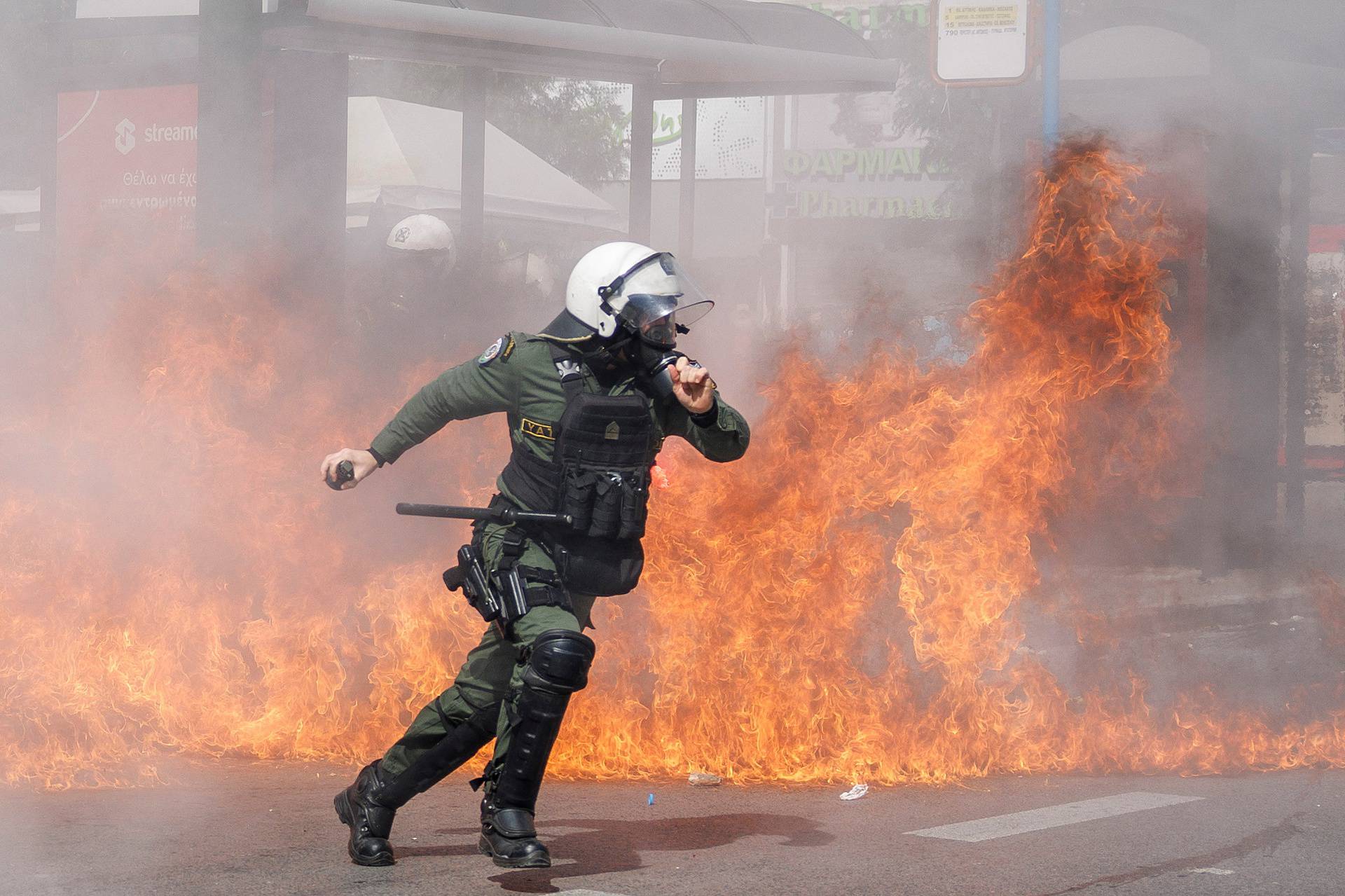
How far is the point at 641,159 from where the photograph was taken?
11.3 metres

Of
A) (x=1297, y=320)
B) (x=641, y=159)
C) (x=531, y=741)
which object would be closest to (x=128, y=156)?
(x=641, y=159)

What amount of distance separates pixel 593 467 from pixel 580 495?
0.28ft

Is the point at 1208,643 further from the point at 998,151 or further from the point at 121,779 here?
the point at 121,779

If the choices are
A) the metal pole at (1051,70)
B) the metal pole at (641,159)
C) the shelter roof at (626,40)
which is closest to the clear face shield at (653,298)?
the shelter roof at (626,40)

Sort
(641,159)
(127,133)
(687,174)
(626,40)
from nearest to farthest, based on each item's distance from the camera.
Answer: (127,133) → (626,40) → (641,159) → (687,174)

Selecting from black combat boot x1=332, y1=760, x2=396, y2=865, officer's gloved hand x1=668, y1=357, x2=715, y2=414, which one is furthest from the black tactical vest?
black combat boot x1=332, y1=760, x2=396, y2=865

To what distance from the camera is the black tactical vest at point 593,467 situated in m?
4.20

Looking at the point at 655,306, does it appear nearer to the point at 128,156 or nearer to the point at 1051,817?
the point at 1051,817

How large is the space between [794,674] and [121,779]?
2306 mm

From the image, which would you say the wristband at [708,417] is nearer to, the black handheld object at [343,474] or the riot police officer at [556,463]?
the riot police officer at [556,463]

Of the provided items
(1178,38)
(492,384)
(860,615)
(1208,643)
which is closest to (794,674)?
(860,615)

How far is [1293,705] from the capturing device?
6.64 meters

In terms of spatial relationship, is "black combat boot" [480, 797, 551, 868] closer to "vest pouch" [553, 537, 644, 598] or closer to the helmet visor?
"vest pouch" [553, 537, 644, 598]

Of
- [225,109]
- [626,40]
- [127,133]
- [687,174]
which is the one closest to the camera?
[225,109]
